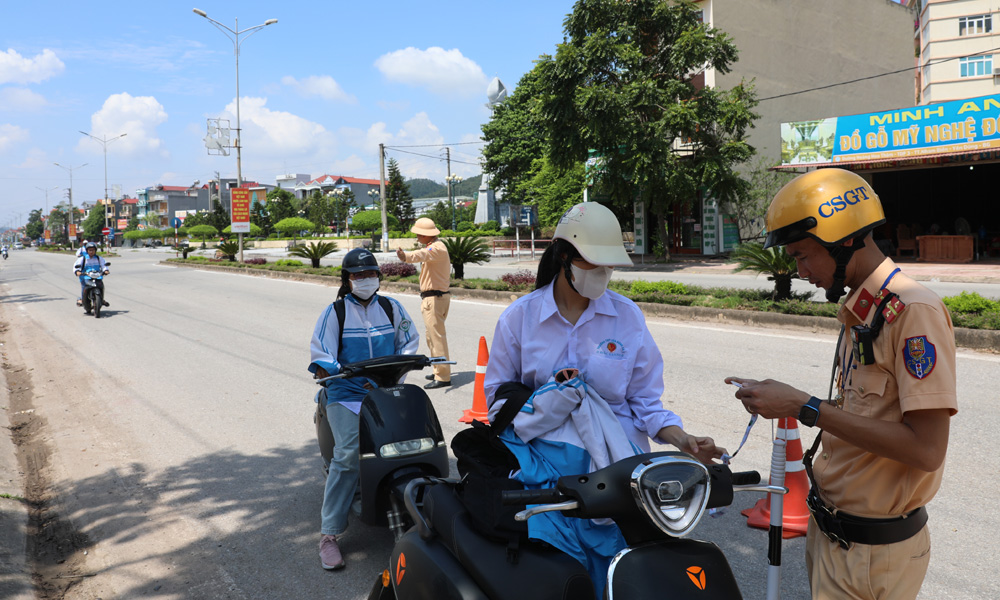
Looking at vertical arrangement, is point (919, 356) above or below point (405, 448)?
above

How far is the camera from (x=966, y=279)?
17422mm

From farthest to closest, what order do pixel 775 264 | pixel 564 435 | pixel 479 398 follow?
pixel 775 264 → pixel 479 398 → pixel 564 435

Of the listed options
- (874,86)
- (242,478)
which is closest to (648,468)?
(242,478)

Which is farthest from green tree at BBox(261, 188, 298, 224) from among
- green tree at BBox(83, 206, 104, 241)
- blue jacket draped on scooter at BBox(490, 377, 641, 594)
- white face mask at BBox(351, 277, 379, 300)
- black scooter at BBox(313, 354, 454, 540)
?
blue jacket draped on scooter at BBox(490, 377, 641, 594)

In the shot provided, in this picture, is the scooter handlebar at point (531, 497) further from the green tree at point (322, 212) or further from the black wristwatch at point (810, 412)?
the green tree at point (322, 212)

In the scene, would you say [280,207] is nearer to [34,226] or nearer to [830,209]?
[830,209]

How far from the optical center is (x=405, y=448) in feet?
12.0

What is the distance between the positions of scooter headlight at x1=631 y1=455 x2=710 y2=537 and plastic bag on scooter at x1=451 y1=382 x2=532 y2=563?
39 cm

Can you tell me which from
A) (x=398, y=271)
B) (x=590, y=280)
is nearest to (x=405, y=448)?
(x=590, y=280)

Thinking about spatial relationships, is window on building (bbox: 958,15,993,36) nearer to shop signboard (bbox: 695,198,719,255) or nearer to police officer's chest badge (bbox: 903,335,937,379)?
shop signboard (bbox: 695,198,719,255)

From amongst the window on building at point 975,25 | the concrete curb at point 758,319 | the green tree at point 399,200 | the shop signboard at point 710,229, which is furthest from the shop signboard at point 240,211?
the window on building at point 975,25

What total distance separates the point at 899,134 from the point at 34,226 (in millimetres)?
200824

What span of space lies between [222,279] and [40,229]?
176 meters

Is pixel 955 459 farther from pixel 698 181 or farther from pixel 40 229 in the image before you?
pixel 40 229
